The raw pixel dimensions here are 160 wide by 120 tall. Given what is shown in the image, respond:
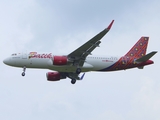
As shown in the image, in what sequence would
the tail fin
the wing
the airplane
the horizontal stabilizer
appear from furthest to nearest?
the tail fin
the horizontal stabilizer
the airplane
the wing

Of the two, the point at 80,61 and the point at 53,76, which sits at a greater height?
the point at 80,61

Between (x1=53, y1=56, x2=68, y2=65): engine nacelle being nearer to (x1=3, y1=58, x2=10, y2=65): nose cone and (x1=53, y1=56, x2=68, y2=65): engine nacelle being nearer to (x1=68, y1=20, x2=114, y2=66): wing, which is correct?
(x1=68, y1=20, x2=114, y2=66): wing

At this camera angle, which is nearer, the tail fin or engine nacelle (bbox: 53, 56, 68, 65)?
engine nacelle (bbox: 53, 56, 68, 65)

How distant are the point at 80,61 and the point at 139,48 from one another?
11.5 meters

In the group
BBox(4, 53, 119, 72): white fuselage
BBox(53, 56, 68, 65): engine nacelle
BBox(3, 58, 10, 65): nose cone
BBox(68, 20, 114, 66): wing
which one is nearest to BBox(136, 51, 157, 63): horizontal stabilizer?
BBox(4, 53, 119, 72): white fuselage

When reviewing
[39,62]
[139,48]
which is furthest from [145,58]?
[39,62]

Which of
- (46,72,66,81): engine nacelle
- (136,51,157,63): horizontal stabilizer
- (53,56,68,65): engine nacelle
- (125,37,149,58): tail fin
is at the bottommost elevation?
(46,72,66,81): engine nacelle

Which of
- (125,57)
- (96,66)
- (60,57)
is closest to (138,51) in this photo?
(125,57)

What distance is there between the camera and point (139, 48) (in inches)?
3095

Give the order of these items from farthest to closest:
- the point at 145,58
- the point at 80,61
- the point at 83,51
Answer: the point at 145,58
the point at 80,61
the point at 83,51

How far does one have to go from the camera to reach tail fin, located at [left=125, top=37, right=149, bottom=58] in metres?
77.4

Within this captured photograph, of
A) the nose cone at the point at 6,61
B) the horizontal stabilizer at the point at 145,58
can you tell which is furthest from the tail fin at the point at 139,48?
the nose cone at the point at 6,61

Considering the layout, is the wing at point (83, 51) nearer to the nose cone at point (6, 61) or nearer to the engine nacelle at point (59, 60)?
the engine nacelle at point (59, 60)

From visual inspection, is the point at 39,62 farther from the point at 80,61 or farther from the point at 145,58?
the point at 145,58
